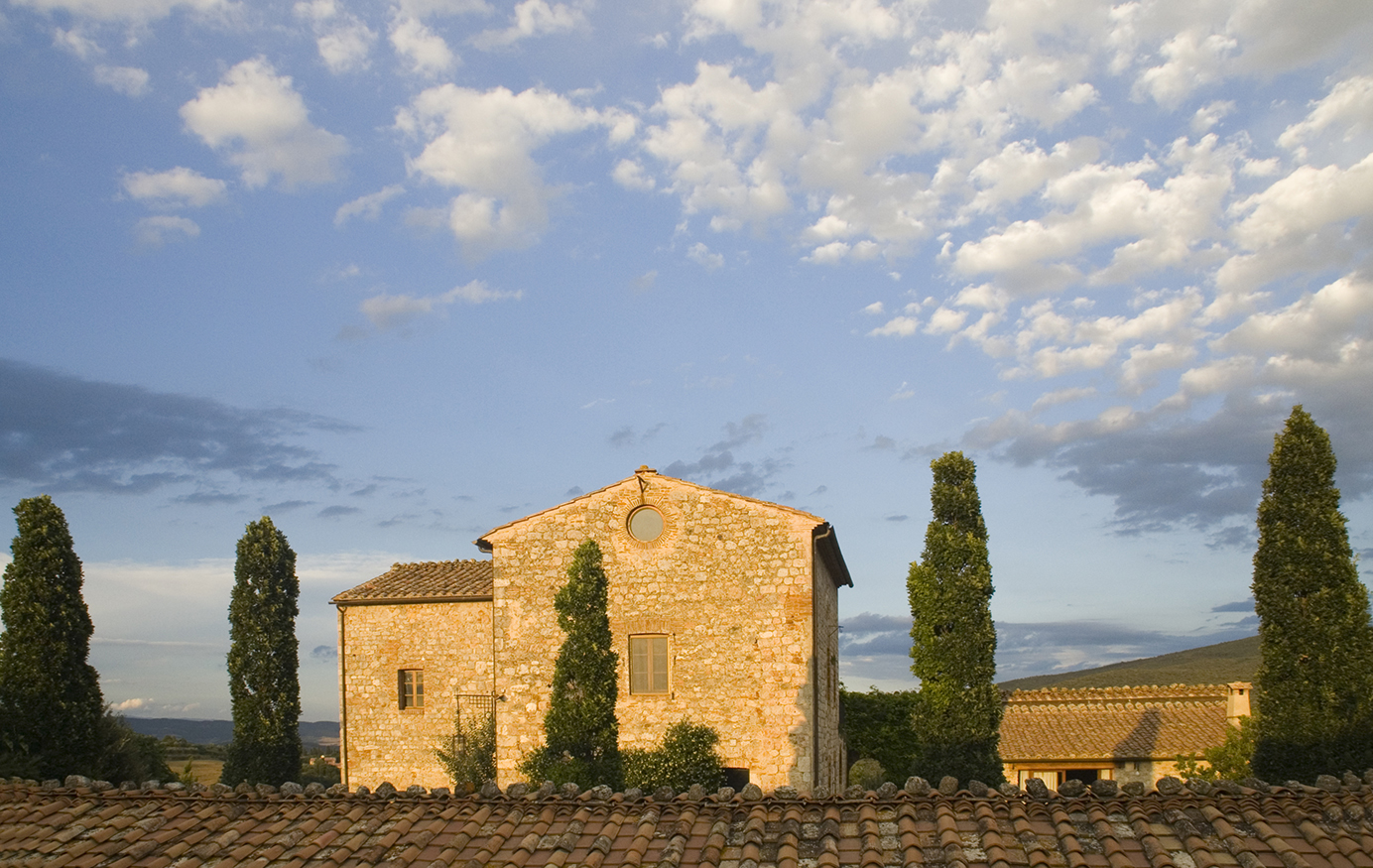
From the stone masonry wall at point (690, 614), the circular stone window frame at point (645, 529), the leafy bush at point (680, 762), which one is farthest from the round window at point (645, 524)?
the leafy bush at point (680, 762)

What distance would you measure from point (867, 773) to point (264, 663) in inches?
693

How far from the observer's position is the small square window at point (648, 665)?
21.3 meters

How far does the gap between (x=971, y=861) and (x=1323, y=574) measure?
11750 mm

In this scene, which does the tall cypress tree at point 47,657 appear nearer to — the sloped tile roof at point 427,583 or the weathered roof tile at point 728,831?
the sloped tile roof at point 427,583

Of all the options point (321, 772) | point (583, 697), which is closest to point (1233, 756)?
point (583, 697)

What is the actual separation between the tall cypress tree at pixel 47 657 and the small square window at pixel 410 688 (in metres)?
7.48

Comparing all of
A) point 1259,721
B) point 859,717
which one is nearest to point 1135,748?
point 859,717

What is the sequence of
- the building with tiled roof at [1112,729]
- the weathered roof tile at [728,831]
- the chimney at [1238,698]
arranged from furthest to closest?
the chimney at [1238,698], the building with tiled roof at [1112,729], the weathered roof tile at [728,831]

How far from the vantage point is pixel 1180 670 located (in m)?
64.1

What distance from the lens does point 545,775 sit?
752 inches

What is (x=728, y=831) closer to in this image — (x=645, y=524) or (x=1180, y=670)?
(x=645, y=524)

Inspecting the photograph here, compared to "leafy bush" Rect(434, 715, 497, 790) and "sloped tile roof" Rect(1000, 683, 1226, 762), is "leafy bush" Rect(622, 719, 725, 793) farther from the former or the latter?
"sloped tile roof" Rect(1000, 683, 1226, 762)

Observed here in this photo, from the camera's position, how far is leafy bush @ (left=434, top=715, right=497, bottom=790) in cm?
2364

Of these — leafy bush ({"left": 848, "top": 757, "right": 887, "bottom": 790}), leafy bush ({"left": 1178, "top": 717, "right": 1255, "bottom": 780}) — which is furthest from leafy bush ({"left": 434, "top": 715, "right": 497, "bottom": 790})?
leafy bush ({"left": 1178, "top": 717, "right": 1255, "bottom": 780})
